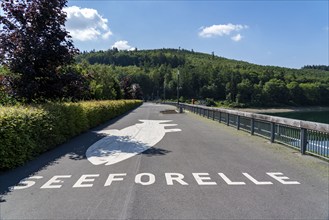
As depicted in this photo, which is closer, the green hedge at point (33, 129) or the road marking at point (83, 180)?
the road marking at point (83, 180)

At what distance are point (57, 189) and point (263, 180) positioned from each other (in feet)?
13.1

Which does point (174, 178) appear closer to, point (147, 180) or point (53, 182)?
point (147, 180)

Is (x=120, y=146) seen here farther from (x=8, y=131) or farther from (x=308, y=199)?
(x=308, y=199)

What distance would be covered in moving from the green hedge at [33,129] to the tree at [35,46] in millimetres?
1580

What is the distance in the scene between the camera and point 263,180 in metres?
6.85

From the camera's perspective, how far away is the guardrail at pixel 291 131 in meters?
9.23

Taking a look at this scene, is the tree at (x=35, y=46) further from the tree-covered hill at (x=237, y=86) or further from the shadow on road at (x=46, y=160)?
the tree-covered hill at (x=237, y=86)

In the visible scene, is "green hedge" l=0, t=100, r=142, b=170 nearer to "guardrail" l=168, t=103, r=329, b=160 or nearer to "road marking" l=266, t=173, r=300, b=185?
"road marking" l=266, t=173, r=300, b=185

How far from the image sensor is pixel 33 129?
937 cm

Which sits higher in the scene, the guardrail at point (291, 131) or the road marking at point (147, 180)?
the guardrail at point (291, 131)

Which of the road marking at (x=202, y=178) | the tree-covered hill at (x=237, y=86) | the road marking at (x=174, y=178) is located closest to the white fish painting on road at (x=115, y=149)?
the road marking at (x=174, y=178)

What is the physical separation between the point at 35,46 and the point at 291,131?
9.74m

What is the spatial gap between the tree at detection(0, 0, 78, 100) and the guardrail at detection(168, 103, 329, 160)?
836 centimetres

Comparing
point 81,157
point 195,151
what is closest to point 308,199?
point 195,151
